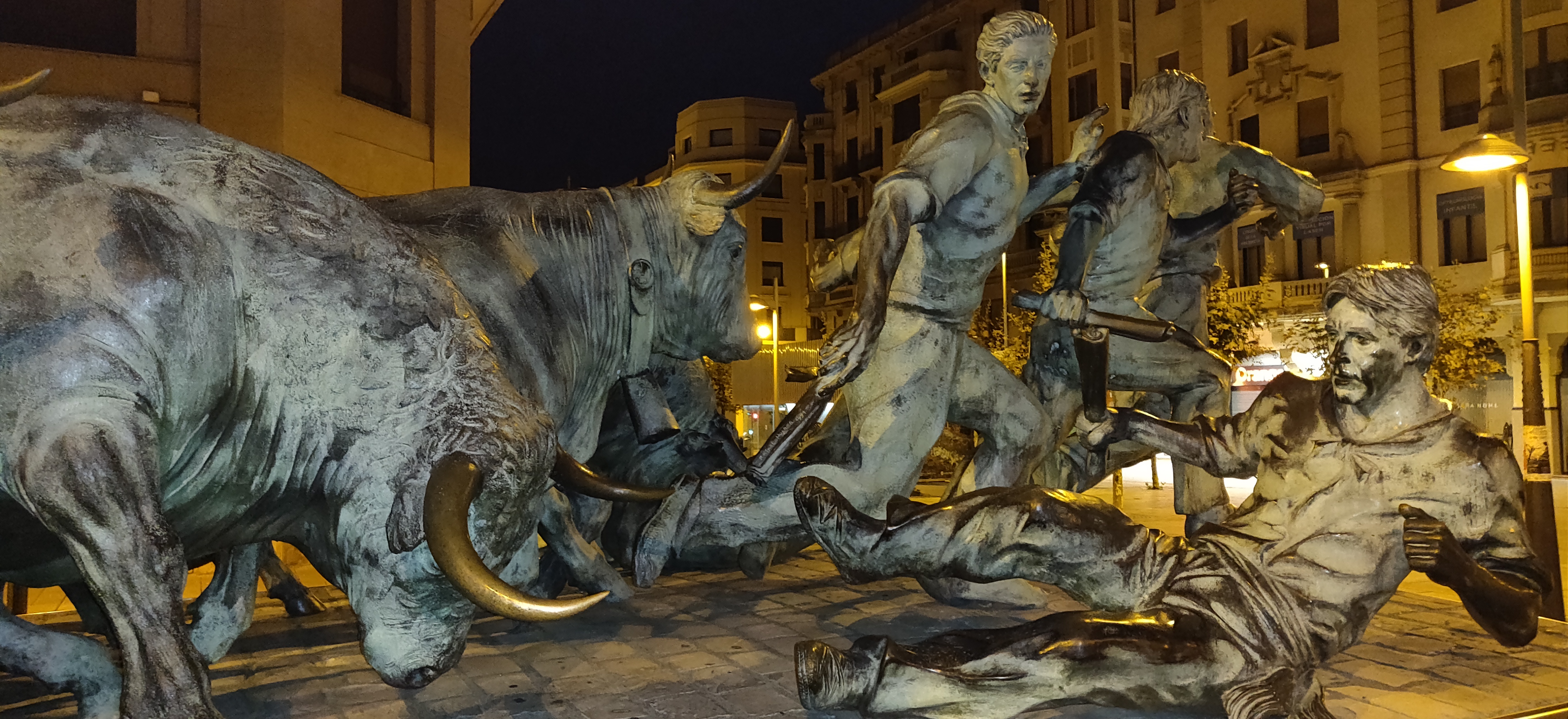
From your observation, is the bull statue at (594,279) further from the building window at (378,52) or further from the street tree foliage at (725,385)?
the street tree foliage at (725,385)

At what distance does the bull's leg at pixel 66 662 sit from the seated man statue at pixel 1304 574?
2001 mm

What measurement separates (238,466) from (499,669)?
1.56 meters

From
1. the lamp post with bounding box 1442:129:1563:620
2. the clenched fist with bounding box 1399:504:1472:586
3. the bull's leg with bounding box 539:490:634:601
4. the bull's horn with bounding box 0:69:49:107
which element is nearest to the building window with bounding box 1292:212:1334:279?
the lamp post with bounding box 1442:129:1563:620

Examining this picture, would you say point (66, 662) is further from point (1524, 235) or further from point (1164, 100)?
point (1524, 235)

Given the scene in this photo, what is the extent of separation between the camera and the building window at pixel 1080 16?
34500mm

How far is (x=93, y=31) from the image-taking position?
9906 millimetres

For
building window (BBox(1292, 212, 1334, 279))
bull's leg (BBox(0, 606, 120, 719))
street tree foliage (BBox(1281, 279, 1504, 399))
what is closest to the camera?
bull's leg (BBox(0, 606, 120, 719))

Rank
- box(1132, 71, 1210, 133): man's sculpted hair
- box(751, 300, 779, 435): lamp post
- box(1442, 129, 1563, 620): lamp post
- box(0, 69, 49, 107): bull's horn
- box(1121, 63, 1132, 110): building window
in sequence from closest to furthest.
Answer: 1. box(0, 69, 49, 107): bull's horn
2. box(1132, 71, 1210, 133): man's sculpted hair
3. box(1442, 129, 1563, 620): lamp post
4. box(751, 300, 779, 435): lamp post
5. box(1121, 63, 1132, 110): building window

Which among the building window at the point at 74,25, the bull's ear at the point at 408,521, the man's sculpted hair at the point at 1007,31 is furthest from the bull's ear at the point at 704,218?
the building window at the point at 74,25

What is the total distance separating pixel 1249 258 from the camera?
29.6m

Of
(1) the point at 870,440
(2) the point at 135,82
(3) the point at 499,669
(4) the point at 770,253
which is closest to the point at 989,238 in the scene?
(1) the point at 870,440

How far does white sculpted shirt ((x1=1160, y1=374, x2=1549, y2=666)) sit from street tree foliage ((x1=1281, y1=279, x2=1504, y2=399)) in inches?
700

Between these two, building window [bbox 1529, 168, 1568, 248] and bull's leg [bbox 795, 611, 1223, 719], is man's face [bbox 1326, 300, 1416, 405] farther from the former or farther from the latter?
building window [bbox 1529, 168, 1568, 248]

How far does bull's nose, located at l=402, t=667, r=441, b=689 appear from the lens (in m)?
3.07
